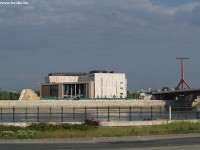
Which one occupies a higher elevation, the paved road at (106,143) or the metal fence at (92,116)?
the paved road at (106,143)

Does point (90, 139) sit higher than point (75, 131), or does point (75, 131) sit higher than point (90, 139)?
point (75, 131)

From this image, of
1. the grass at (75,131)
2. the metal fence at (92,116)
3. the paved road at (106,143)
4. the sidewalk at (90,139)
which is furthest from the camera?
the metal fence at (92,116)

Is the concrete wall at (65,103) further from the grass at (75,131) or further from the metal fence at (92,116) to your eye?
the grass at (75,131)

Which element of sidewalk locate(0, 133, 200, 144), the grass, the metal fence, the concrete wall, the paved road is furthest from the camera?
the concrete wall

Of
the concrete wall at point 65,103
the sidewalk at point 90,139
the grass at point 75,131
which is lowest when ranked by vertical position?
the concrete wall at point 65,103

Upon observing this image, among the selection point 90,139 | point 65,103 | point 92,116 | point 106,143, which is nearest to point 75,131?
point 90,139

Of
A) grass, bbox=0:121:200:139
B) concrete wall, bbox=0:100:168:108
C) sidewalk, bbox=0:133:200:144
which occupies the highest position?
grass, bbox=0:121:200:139

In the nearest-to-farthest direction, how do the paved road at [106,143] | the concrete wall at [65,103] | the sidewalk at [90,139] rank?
1. the paved road at [106,143]
2. the sidewalk at [90,139]
3. the concrete wall at [65,103]

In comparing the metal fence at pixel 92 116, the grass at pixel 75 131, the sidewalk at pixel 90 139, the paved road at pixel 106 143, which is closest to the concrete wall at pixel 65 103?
the metal fence at pixel 92 116

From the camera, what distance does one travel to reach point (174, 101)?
585 ft

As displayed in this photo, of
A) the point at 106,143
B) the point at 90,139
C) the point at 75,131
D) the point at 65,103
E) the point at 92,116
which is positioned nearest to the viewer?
the point at 106,143

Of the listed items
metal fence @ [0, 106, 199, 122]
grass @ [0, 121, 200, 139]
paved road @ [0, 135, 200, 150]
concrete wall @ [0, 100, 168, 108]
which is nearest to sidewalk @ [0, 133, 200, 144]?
paved road @ [0, 135, 200, 150]

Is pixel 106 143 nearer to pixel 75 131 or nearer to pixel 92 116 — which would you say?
pixel 75 131

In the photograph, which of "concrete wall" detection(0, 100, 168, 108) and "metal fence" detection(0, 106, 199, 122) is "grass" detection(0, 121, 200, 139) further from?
"concrete wall" detection(0, 100, 168, 108)
